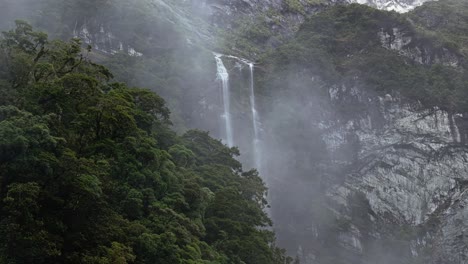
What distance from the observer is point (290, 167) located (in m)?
44.9

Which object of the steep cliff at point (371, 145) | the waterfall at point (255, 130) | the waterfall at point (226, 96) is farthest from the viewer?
the waterfall at point (226, 96)

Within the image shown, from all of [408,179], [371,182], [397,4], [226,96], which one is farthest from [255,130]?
[397,4]

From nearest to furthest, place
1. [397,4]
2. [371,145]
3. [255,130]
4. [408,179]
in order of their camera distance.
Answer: [408,179]
[371,145]
[255,130]
[397,4]

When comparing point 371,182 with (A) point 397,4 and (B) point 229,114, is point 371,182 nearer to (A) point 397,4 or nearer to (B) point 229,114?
(B) point 229,114

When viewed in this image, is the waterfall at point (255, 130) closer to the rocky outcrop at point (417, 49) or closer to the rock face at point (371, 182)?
the rock face at point (371, 182)

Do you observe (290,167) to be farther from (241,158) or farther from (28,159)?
(28,159)

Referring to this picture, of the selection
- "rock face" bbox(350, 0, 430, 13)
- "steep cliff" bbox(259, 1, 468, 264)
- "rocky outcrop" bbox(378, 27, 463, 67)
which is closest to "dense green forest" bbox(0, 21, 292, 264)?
"steep cliff" bbox(259, 1, 468, 264)

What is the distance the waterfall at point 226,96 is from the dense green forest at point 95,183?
1591 cm

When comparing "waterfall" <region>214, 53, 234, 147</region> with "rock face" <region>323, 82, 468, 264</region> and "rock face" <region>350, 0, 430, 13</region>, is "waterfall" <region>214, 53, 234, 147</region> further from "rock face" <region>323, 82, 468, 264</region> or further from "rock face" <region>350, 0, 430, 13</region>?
"rock face" <region>350, 0, 430, 13</region>

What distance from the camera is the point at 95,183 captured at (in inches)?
641

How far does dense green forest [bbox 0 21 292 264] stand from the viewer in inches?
592

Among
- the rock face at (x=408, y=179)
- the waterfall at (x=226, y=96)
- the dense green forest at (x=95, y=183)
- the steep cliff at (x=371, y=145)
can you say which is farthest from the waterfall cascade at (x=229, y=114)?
the dense green forest at (x=95, y=183)

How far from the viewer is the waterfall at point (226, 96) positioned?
44.8m

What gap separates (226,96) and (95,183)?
31.4 meters
